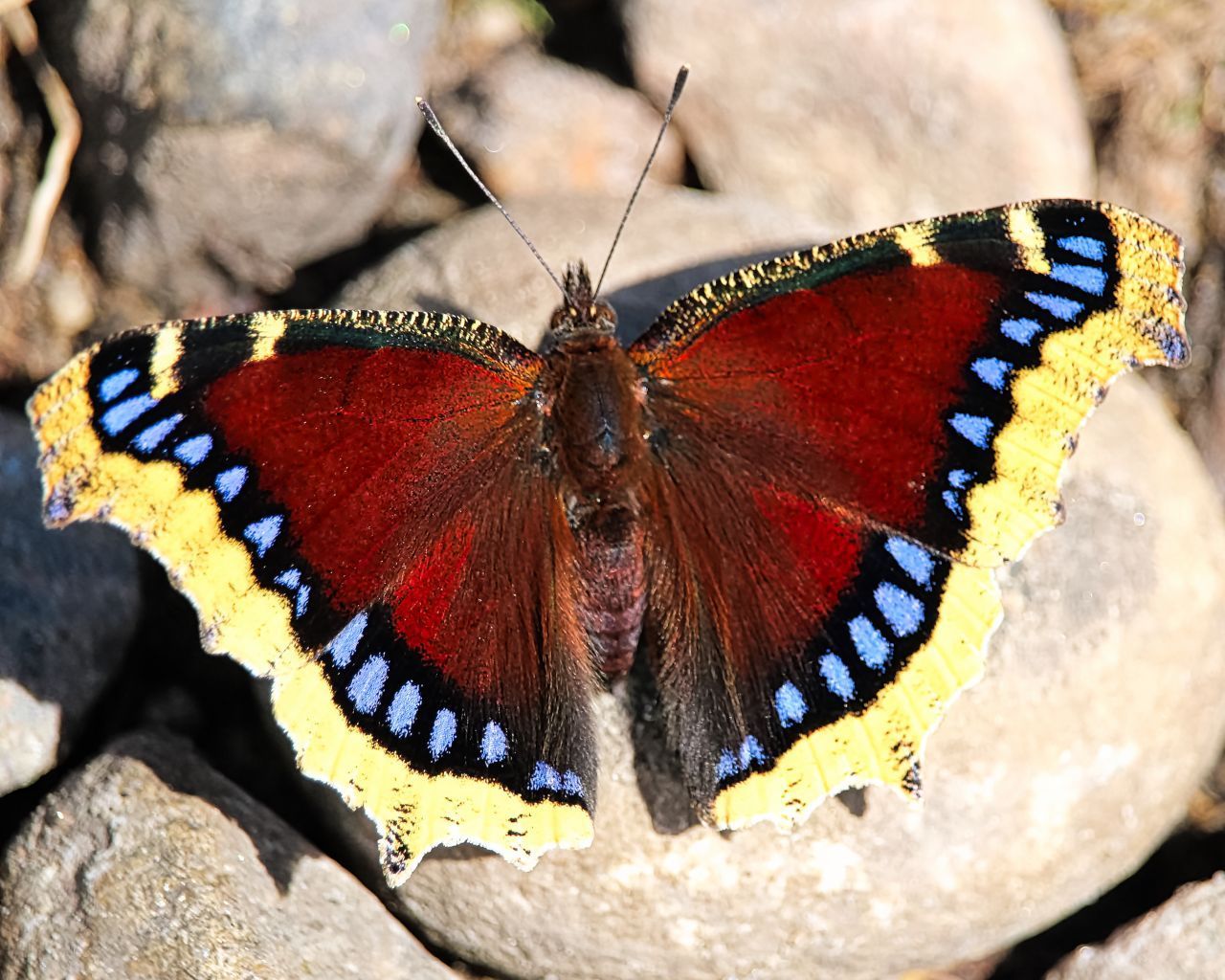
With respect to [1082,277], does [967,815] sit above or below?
below

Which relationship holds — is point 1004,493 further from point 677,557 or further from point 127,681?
point 127,681

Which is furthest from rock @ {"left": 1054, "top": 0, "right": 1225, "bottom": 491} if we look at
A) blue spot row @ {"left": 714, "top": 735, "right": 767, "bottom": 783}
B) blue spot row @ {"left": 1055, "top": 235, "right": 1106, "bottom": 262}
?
blue spot row @ {"left": 714, "top": 735, "right": 767, "bottom": 783}

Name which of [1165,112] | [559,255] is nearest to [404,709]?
[559,255]

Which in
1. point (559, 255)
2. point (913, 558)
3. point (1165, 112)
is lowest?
point (913, 558)

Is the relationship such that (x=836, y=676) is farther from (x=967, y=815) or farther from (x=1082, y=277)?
(x=1082, y=277)

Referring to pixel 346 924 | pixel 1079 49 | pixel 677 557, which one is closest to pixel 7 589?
pixel 346 924

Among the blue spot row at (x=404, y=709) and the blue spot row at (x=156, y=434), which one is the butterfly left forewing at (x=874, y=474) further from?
the blue spot row at (x=156, y=434)

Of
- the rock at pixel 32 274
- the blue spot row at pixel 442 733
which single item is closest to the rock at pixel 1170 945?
the blue spot row at pixel 442 733
